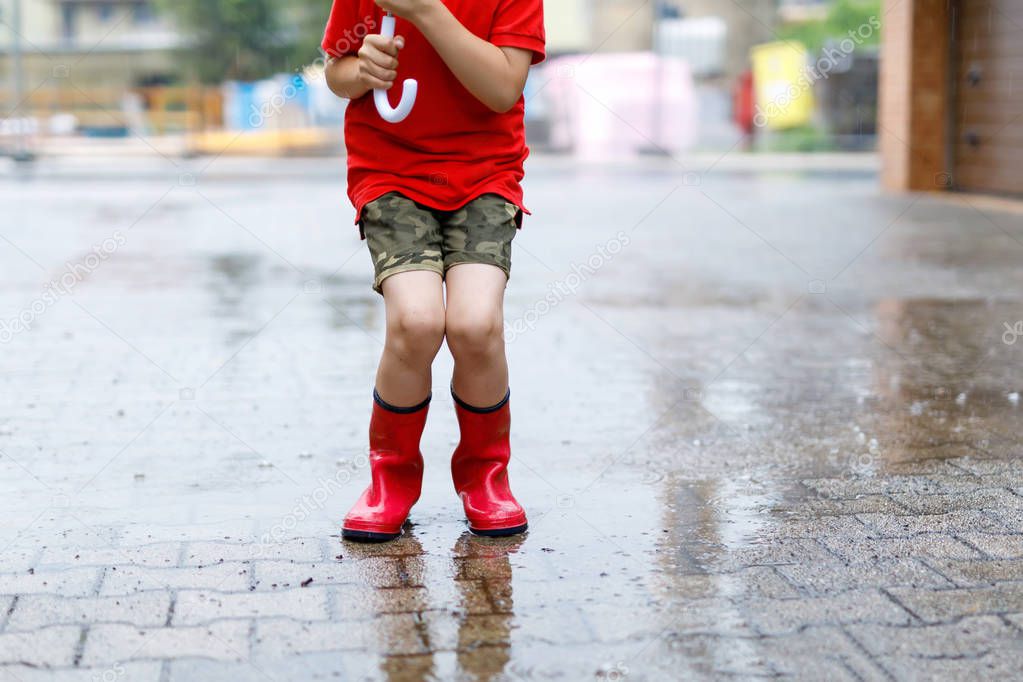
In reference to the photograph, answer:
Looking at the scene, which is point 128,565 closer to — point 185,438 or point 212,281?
point 185,438

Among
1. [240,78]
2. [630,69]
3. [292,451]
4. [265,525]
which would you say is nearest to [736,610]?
[265,525]

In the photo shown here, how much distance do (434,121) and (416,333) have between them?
A: 1.55ft

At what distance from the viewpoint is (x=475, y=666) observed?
239 centimetres

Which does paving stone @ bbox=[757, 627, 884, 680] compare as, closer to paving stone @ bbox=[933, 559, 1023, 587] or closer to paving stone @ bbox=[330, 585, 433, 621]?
paving stone @ bbox=[933, 559, 1023, 587]

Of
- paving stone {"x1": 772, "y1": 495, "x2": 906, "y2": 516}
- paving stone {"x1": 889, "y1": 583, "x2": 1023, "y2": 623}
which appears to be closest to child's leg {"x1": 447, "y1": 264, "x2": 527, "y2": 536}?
paving stone {"x1": 772, "y1": 495, "x2": 906, "y2": 516}

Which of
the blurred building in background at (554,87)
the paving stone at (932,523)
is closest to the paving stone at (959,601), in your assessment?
the paving stone at (932,523)

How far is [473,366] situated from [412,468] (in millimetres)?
286

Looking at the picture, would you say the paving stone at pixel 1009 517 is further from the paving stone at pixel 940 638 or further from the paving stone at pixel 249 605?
the paving stone at pixel 249 605

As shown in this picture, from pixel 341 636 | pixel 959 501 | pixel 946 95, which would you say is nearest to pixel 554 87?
pixel 946 95

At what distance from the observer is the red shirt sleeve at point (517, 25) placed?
3.12m

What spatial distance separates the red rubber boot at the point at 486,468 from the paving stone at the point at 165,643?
0.76m

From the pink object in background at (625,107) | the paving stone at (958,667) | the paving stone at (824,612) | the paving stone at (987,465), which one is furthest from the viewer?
the pink object in background at (625,107)

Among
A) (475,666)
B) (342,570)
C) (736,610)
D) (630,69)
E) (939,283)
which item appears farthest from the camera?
(630,69)

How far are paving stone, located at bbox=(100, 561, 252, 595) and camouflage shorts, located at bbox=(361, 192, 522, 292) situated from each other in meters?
0.69
